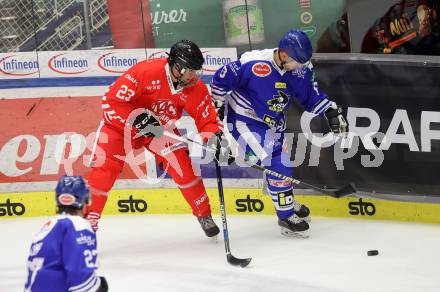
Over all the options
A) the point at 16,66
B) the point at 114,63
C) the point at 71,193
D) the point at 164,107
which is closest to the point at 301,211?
the point at 164,107

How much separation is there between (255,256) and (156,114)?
1.05 meters

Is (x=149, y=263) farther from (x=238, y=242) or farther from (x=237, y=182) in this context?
(x=237, y=182)

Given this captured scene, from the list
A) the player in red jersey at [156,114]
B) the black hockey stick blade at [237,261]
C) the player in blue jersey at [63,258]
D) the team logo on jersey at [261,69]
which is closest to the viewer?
the player in blue jersey at [63,258]

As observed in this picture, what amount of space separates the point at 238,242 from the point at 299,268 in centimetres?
70

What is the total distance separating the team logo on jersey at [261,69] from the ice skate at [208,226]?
0.95m

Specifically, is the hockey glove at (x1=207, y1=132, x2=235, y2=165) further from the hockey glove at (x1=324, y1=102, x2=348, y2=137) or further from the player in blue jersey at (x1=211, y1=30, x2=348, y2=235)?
the hockey glove at (x1=324, y1=102, x2=348, y2=137)

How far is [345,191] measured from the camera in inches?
210

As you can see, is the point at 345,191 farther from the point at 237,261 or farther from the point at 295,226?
the point at 237,261

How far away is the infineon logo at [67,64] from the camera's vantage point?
6.12m

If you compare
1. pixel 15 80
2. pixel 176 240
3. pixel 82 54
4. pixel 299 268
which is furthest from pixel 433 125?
pixel 15 80

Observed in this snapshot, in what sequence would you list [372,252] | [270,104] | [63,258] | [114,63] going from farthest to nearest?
[114,63] < [270,104] < [372,252] < [63,258]

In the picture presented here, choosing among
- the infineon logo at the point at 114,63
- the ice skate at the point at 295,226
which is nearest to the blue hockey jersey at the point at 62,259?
the ice skate at the point at 295,226

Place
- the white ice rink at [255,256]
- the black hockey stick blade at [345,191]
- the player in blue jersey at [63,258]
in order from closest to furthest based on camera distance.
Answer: the player in blue jersey at [63,258] → the white ice rink at [255,256] → the black hockey stick blade at [345,191]

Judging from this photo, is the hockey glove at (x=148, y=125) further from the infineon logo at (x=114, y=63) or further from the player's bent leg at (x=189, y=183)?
the infineon logo at (x=114, y=63)
